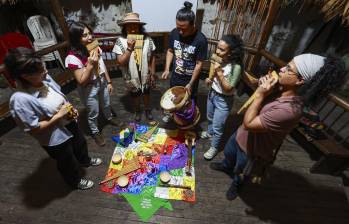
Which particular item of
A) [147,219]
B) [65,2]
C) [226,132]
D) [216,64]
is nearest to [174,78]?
[216,64]

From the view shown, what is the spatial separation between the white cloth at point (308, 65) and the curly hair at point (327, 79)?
36mm

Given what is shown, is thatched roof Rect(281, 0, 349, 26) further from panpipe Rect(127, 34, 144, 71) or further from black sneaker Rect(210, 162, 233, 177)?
black sneaker Rect(210, 162, 233, 177)

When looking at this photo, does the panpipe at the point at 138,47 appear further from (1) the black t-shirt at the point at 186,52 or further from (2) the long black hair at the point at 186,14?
(2) the long black hair at the point at 186,14

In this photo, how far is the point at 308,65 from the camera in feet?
4.67

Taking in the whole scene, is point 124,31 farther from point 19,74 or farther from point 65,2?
point 65,2

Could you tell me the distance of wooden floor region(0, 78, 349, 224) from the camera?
2.33 m

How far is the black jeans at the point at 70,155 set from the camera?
201 cm

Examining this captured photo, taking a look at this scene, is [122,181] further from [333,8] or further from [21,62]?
[333,8]

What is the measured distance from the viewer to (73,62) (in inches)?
88.9

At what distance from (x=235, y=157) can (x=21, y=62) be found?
2.31 metres

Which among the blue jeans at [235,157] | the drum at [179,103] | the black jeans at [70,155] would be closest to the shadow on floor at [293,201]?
the blue jeans at [235,157]

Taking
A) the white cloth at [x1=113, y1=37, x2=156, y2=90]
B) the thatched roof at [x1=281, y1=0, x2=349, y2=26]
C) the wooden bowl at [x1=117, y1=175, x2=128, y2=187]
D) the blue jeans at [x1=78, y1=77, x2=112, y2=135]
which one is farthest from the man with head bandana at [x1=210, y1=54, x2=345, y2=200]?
the thatched roof at [x1=281, y1=0, x2=349, y2=26]

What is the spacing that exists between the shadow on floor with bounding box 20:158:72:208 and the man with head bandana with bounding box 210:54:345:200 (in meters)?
2.37

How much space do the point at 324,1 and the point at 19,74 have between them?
4.67 meters
